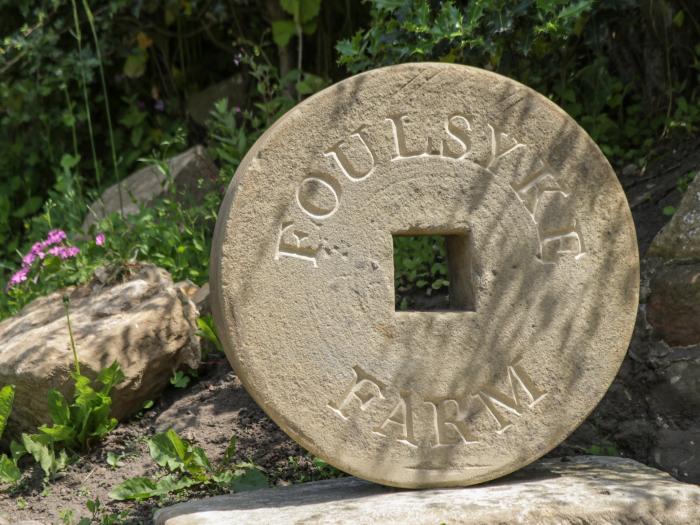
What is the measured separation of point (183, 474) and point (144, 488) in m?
0.16

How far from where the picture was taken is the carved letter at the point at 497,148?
2.77m

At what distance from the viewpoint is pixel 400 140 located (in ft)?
8.86

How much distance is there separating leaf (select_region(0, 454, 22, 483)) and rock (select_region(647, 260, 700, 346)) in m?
2.37

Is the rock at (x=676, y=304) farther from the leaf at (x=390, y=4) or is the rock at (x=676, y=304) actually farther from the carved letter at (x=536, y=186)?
the leaf at (x=390, y=4)

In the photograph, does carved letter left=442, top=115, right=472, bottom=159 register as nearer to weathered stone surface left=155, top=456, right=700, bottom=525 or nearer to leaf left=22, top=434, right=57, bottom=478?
weathered stone surface left=155, top=456, right=700, bottom=525

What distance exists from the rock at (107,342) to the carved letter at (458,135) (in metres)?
1.52

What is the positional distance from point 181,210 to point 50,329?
110cm

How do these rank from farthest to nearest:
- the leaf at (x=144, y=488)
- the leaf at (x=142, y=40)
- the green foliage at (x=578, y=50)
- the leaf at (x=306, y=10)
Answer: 1. the leaf at (x=142, y=40)
2. the leaf at (x=306, y=10)
3. the green foliage at (x=578, y=50)
4. the leaf at (x=144, y=488)

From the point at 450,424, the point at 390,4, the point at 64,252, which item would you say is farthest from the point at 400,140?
the point at 64,252

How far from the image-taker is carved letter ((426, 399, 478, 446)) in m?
2.75

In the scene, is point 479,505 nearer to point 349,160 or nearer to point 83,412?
point 349,160

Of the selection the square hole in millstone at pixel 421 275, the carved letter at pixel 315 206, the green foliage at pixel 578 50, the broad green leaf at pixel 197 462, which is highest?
the green foliage at pixel 578 50

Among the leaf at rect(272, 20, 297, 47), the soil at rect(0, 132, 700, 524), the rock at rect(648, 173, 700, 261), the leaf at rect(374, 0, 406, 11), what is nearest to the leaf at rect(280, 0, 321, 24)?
the leaf at rect(272, 20, 297, 47)

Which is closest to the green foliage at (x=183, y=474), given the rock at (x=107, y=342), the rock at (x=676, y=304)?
the rock at (x=107, y=342)
